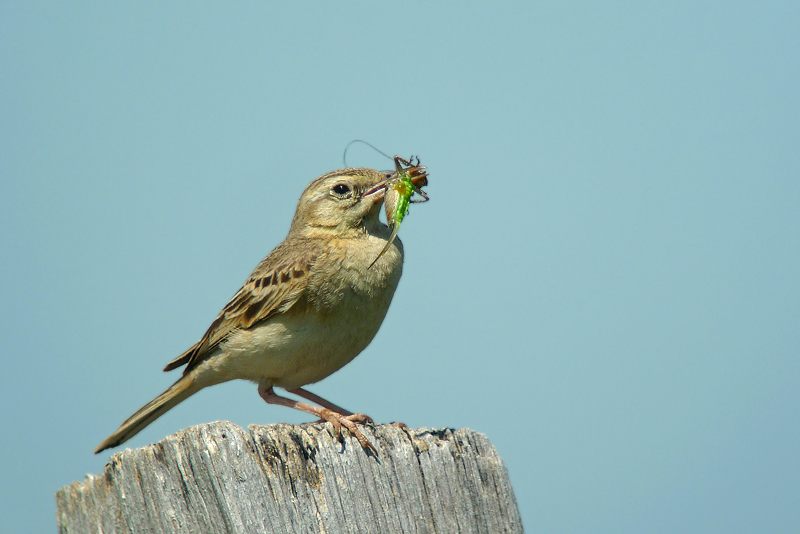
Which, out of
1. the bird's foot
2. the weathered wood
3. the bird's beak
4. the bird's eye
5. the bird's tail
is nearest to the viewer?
the weathered wood

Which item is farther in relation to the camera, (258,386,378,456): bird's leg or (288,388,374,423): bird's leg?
(288,388,374,423): bird's leg

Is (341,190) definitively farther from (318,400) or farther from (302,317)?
(318,400)

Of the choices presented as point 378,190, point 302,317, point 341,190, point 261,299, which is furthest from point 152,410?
point 378,190

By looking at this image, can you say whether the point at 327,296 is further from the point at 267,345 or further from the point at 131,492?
the point at 131,492

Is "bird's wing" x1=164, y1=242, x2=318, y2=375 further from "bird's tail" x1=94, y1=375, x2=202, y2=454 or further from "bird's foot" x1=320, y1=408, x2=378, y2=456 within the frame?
"bird's foot" x1=320, y1=408, x2=378, y2=456

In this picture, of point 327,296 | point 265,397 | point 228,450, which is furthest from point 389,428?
point 265,397

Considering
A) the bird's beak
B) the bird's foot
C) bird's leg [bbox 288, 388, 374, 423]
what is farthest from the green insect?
the bird's foot

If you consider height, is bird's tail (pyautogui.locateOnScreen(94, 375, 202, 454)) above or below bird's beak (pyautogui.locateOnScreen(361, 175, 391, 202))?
below
